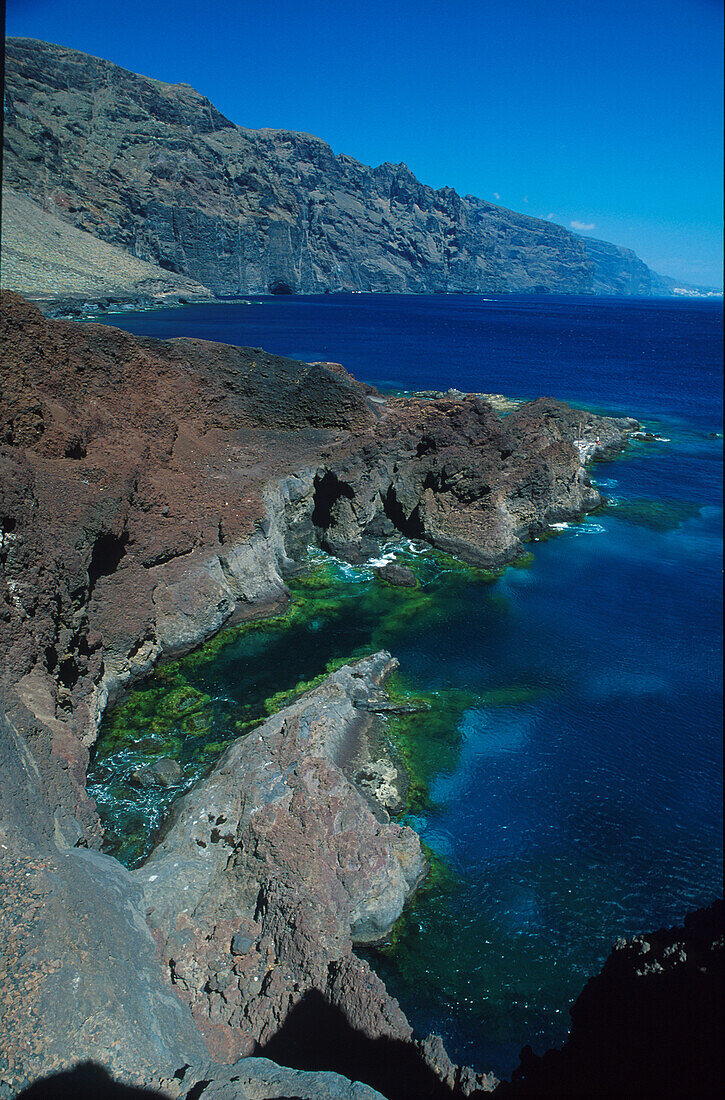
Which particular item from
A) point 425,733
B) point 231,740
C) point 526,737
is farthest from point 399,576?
point 231,740

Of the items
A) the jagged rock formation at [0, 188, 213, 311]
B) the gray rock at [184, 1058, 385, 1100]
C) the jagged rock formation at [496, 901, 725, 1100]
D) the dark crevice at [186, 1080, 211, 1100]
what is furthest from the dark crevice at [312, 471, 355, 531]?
the jagged rock formation at [0, 188, 213, 311]

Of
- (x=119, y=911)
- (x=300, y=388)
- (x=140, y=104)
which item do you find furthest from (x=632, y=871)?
(x=140, y=104)

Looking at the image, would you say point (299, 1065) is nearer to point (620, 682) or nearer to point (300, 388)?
point (620, 682)

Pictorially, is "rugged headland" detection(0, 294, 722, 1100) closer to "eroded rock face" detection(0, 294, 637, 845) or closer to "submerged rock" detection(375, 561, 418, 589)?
"eroded rock face" detection(0, 294, 637, 845)

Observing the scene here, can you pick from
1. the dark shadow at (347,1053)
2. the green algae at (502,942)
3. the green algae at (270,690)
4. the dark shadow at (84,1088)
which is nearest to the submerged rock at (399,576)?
the green algae at (270,690)

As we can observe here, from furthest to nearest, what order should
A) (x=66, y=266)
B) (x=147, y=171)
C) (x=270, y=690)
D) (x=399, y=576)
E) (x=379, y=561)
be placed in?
1. (x=147, y=171)
2. (x=66, y=266)
3. (x=379, y=561)
4. (x=399, y=576)
5. (x=270, y=690)

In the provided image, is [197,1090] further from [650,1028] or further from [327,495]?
[327,495]
